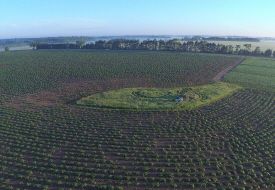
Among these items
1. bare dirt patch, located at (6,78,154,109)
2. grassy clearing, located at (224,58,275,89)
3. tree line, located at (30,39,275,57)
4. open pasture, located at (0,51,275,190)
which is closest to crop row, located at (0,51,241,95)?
bare dirt patch, located at (6,78,154,109)

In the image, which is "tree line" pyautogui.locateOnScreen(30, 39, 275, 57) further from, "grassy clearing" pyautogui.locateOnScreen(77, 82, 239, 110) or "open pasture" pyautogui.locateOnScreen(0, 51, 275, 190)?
"open pasture" pyautogui.locateOnScreen(0, 51, 275, 190)

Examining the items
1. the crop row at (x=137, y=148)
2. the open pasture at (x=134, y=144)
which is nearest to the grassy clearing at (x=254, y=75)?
the open pasture at (x=134, y=144)

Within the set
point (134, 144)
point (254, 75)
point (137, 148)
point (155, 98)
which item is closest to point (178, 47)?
point (254, 75)

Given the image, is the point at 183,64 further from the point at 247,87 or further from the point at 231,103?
the point at 231,103

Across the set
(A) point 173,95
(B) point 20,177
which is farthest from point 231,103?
(B) point 20,177

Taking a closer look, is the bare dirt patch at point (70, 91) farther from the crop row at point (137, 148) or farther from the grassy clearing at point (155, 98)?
the grassy clearing at point (155, 98)

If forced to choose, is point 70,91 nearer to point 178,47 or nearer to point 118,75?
point 118,75
